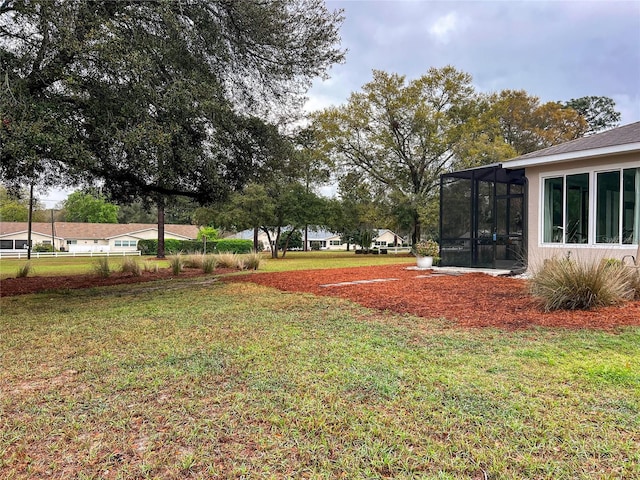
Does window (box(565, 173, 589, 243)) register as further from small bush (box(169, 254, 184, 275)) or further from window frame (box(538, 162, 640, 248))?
small bush (box(169, 254, 184, 275))

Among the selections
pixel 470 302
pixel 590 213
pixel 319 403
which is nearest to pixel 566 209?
pixel 590 213

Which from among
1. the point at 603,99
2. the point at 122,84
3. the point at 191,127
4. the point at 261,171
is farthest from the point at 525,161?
the point at 603,99

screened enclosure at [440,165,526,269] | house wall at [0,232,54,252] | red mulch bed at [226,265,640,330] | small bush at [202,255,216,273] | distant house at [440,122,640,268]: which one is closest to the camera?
red mulch bed at [226,265,640,330]

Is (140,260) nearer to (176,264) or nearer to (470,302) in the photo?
(176,264)

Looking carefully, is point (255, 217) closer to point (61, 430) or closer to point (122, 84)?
point (122, 84)

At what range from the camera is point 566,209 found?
9672 millimetres

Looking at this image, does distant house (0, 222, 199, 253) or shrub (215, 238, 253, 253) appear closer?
shrub (215, 238, 253, 253)

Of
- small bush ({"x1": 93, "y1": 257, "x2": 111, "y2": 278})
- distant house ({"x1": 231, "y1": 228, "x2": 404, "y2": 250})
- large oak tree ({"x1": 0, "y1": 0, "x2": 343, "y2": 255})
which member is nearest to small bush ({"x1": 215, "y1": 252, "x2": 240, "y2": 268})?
small bush ({"x1": 93, "y1": 257, "x2": 111, "y2": 278})

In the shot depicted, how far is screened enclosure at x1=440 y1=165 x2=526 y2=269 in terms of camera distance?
39.0 feet

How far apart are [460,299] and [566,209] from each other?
4.73 metres

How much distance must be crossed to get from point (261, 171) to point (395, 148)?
1919cm

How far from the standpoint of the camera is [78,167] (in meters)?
6.13

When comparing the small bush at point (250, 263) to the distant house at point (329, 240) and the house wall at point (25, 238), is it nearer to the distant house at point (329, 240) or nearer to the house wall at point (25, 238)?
the house wall at point (25, 238)

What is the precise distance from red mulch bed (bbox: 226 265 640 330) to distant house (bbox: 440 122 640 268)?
167 centimetres
